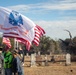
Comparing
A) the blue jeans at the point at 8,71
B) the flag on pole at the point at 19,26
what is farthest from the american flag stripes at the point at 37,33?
the blue jeans at the point at 8,71

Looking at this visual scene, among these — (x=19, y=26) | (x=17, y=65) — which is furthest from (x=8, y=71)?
(x=19, y=26)

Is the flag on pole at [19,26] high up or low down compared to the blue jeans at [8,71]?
up

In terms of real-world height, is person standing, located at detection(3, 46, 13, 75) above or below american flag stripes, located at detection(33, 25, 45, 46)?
below

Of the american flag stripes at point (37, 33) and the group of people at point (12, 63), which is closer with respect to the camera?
the group of people at point (12, 63)

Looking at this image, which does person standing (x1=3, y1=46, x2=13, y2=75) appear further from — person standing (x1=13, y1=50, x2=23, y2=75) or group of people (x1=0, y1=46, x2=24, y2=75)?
person standing (x1=13, y1=50, x2=23, y2=75)

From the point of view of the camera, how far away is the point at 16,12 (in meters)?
16.4

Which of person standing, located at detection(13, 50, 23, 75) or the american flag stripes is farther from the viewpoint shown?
the american flag stripes

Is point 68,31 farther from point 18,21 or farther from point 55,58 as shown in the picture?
point 18,21

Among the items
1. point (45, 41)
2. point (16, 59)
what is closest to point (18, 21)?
point (16, 59)

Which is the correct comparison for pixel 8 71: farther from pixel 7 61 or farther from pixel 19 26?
pixel 19 26

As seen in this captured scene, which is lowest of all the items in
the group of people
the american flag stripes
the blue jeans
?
the blue jeans

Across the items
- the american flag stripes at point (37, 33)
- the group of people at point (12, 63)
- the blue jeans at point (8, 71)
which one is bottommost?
the blue jeans at point (8, 71)

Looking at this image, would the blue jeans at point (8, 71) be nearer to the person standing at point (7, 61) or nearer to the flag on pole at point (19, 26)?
the person standing at point (7, 61)

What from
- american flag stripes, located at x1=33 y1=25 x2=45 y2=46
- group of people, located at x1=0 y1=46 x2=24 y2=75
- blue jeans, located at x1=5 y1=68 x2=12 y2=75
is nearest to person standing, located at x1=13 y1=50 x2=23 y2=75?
group of people, located at x1=0 y1=46 x2=24 y2=75
